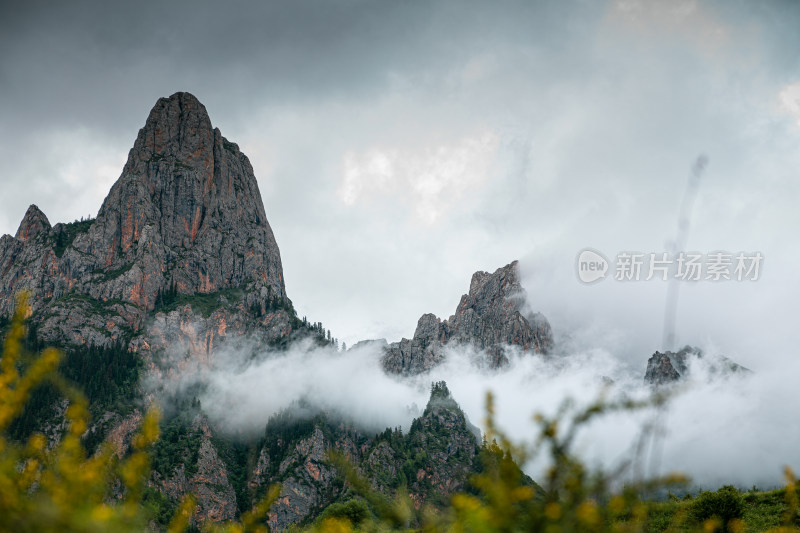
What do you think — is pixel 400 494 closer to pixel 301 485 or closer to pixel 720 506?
pixel 720 506

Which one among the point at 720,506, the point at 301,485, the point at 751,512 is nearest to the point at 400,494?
the point at 720,506

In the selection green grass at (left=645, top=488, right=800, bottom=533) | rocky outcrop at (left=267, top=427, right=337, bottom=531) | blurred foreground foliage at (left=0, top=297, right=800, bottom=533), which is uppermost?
blurred foreground foliage at (left=0, top=297, right=800, bottom=533)

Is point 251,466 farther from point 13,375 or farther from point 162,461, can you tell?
point 13,375

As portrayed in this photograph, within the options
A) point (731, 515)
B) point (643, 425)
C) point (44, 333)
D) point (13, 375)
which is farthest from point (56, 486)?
point (44, 333)

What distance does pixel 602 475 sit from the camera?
16.0 ft

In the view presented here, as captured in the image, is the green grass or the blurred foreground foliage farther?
the green grass

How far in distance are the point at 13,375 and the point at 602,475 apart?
6.82 metres

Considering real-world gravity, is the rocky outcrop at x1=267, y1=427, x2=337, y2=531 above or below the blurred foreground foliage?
below

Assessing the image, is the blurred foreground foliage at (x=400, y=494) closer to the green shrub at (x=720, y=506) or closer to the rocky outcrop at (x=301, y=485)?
the green shrub at (x=720, y=506)

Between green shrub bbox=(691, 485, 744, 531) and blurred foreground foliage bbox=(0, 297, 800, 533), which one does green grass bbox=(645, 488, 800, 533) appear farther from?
blurred foreground foliage bbox=(0, 297, 800, 533)

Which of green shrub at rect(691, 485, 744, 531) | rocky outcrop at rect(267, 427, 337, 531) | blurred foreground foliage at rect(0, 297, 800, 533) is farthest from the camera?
rocky outcrop at rect(267, 427, 337, 531)

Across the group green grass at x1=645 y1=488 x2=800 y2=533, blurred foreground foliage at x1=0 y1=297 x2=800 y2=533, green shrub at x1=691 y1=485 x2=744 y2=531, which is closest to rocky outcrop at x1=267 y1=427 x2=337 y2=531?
green grass at x1=645 y1=488 x2=800 y2=533

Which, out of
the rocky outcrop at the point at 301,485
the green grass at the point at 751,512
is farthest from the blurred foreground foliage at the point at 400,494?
the rocky outcrop at the point at 301,485

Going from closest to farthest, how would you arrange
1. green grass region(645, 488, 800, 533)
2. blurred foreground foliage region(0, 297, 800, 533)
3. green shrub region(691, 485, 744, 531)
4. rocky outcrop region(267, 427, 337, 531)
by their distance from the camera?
blurred foreground foliage region(0, 297, 800, 533)
green grass region(645, 488, 800, 533)
green shrub region(691, 485, 744, 531)
rocky outcrop region(267, 427, 337, 531)
